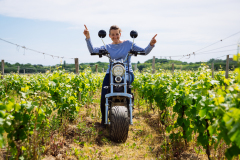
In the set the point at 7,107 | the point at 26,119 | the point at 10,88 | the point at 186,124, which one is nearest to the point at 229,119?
the point at 186,124

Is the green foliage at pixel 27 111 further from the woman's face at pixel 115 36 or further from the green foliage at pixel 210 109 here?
the green foliage at pixel 210 109

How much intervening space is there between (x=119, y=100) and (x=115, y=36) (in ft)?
4.49


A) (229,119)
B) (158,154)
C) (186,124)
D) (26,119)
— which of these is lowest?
(158,154)

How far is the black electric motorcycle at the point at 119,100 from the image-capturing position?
365cm

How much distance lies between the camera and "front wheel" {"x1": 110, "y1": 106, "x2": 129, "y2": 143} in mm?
3633

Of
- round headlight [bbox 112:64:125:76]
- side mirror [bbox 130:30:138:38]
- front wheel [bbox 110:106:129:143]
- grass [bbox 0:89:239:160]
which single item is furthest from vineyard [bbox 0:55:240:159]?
side mirror [bbox 130:30:138:38]

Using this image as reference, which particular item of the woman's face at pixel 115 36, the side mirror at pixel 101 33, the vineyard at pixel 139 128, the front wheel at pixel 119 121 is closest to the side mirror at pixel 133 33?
the side mirror at pixel 101 33

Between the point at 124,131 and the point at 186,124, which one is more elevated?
the point at 186,124

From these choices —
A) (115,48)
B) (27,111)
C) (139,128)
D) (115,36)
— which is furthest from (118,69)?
(139,128)

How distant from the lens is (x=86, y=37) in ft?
13.8

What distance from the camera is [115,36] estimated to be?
172 inches

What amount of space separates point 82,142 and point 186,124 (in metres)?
2.03

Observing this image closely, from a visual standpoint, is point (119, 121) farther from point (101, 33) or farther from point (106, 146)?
point (101, 33)

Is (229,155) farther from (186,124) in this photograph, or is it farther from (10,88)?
(10,88)
